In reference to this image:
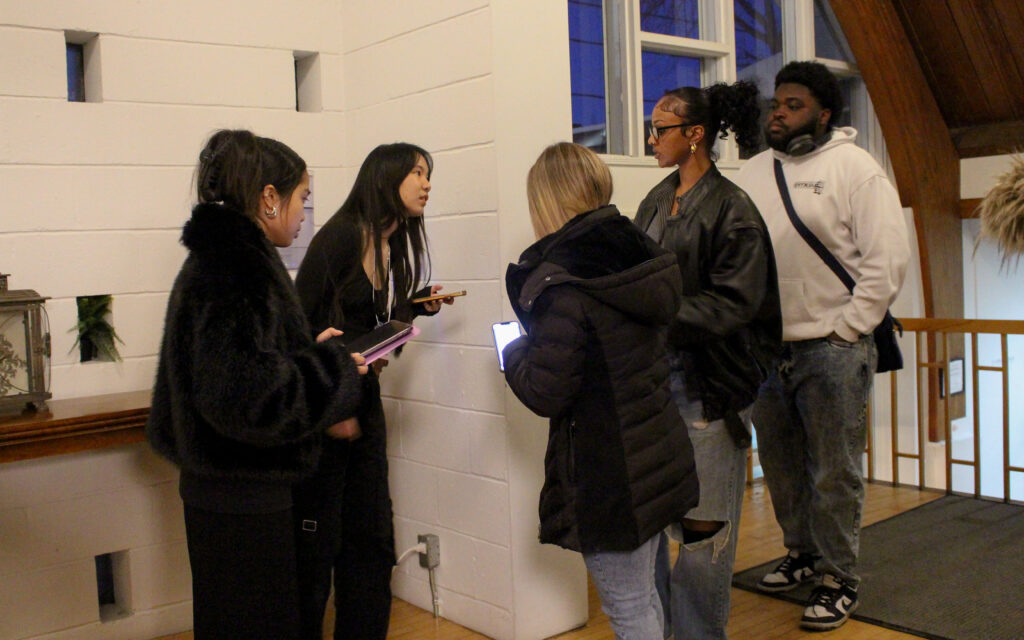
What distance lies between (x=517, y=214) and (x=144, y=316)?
127 centimetres

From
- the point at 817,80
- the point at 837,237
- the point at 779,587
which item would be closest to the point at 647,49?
the point at 817,80

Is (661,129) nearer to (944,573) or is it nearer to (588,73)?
(588,73)

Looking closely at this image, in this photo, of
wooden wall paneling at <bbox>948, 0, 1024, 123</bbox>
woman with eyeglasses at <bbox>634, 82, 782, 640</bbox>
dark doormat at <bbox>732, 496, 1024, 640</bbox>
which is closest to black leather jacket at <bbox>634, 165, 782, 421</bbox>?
woman with eyeglasses at <bbox>634, 82, 782, 640</bbox>

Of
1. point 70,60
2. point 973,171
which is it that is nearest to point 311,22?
point 70,60

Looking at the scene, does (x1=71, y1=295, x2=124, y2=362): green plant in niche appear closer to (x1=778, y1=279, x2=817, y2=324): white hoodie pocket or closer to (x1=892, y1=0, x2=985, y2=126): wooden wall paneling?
(x1=778, y1=279, x2=817, y2=324): white hoodie pocket

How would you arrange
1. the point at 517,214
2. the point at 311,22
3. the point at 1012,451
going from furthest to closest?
the point at 1012,451, the point at 311,22, the point at 517,214

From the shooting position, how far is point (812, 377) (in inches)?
117

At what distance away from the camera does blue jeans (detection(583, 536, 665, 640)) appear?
204cm

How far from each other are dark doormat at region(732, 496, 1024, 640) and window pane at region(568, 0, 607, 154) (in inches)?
79.7

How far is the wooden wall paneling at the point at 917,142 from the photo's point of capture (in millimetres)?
5621

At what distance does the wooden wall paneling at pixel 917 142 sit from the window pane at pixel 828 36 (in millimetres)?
226

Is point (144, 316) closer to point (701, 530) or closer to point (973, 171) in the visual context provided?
point (701, 530)

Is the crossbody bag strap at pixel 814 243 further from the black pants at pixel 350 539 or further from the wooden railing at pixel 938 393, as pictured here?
the wooden railing at pixel 938 393

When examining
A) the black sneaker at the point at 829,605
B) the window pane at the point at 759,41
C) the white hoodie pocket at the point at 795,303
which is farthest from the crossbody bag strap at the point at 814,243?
the window pane at the point at 759,41
